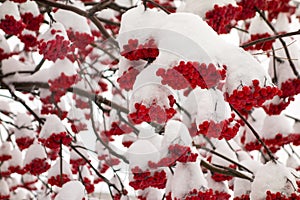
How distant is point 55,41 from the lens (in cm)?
246

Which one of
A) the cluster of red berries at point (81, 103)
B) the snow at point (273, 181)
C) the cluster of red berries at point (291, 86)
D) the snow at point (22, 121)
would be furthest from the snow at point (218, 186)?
the snow at point (22, 121)

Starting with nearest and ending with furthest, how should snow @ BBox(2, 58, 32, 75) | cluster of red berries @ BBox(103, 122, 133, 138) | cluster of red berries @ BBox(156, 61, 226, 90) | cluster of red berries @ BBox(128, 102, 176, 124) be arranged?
cluster of red berries @ BBox(156, 61, 226, 90) < cluster of red berries @ BBox(128, 102, 176, 124) < cluster of red berries @ BBox(103, 122, 133, 138) < snow @ BBox(2, 58, 32, 75)

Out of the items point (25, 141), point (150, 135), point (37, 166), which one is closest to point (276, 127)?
point (150, 135)

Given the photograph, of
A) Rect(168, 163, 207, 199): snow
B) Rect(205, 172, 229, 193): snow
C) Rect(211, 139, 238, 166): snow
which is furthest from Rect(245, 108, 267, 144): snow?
Rect(168, 163, 207, 199): snow

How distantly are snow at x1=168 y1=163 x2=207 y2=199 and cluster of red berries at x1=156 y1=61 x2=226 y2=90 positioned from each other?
31.4 inches

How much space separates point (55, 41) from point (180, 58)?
3.66 feet

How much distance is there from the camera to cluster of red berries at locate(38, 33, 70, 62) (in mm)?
2467

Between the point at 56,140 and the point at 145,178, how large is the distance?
2.95 feet

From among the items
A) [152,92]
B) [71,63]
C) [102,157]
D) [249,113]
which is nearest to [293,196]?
[152,92]

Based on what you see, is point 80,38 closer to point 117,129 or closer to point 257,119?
point 117,129

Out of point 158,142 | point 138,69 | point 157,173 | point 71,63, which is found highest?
point 138,69

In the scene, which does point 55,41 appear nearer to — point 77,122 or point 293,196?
point 77,122

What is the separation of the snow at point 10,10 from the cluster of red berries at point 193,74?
137cm

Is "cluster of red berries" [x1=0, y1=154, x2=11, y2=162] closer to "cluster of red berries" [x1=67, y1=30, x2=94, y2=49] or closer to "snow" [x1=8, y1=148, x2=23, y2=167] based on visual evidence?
"snow" [x1=8, y1=148, x2=23, y2=167]
